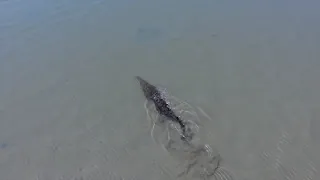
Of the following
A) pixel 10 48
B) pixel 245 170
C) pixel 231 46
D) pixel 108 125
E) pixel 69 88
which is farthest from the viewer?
pixel 10 48

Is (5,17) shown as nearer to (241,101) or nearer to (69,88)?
(69,88)

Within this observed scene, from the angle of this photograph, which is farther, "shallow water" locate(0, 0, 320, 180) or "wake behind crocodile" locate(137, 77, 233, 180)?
"shallow water" locate(0, 0, 320, 180)

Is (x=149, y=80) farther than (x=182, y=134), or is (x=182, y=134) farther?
(x=149, y=80)

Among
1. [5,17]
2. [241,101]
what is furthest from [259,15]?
[5,17]

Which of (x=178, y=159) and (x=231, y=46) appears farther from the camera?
(x=231, y=46)

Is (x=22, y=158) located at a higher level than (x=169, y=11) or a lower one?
lower

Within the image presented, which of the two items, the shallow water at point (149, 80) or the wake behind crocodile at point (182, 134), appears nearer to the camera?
the wake behind crocodile at point (182, 134)

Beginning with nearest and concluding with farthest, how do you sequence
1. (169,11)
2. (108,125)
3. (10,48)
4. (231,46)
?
(108,125) → (231,46) → (10,48) → (169,11)
